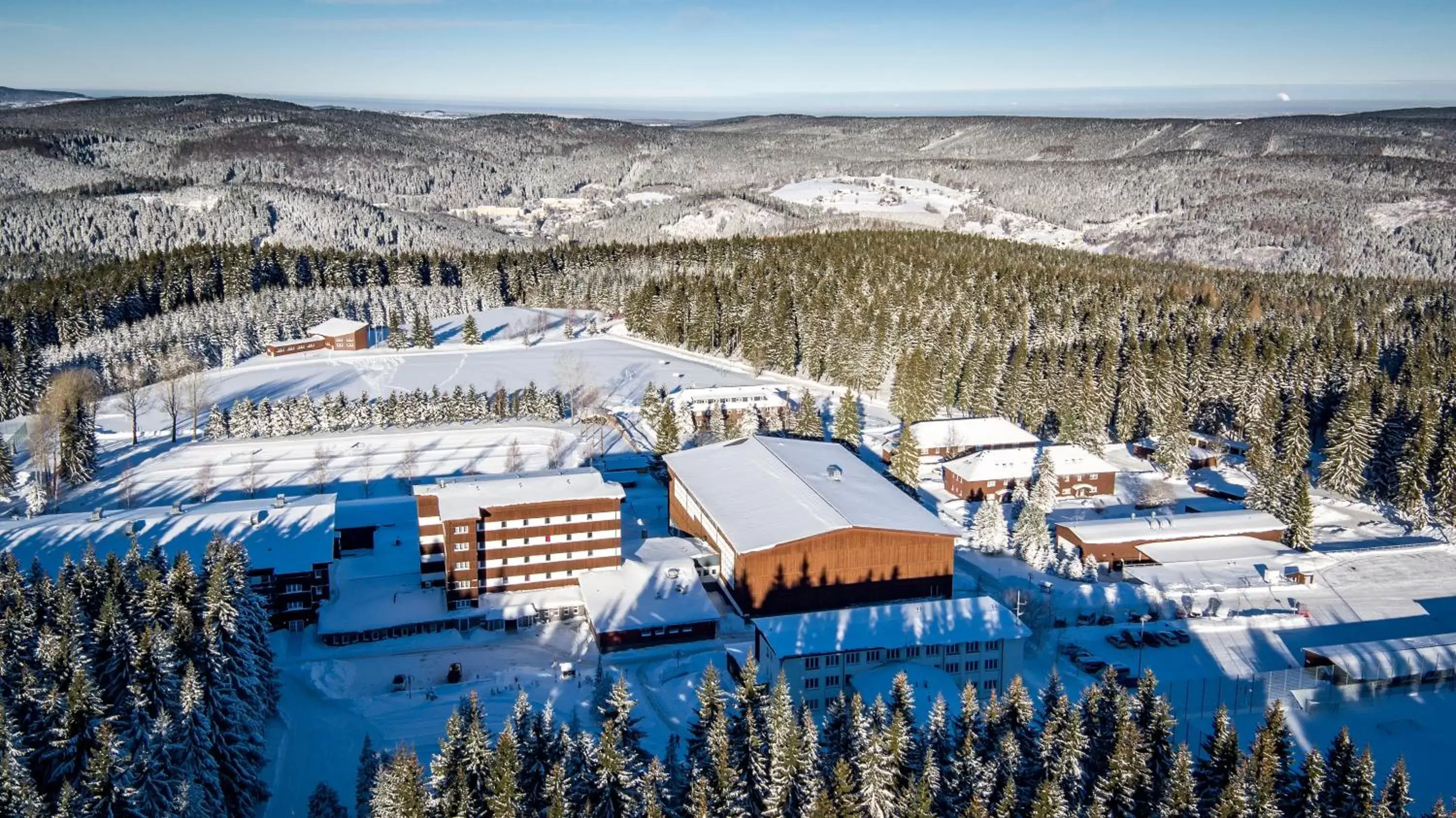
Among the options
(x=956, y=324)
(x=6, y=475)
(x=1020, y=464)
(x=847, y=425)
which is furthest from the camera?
(x=956, y=324)

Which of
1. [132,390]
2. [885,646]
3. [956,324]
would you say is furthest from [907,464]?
[132,390]

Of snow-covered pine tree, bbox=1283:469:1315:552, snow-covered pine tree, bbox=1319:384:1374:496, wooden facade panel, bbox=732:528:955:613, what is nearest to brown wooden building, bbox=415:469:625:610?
wooden facade panel, bbox=732:528:955:613

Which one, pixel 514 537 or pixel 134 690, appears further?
pixel 514 537

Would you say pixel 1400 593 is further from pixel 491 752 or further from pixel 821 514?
pixel 491 752

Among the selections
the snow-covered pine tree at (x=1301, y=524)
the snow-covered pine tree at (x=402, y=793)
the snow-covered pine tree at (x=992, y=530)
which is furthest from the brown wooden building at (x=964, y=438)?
→ the snow-covered pine tree at (x=402, y=793)

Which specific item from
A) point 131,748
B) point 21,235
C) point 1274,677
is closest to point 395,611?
point 131,748

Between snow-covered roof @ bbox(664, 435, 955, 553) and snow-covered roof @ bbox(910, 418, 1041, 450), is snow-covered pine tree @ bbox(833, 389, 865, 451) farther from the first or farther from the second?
snow-covered roof @ bbox(664, 435, 955, 553)

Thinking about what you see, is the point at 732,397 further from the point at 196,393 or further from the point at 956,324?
the point at 196,393
